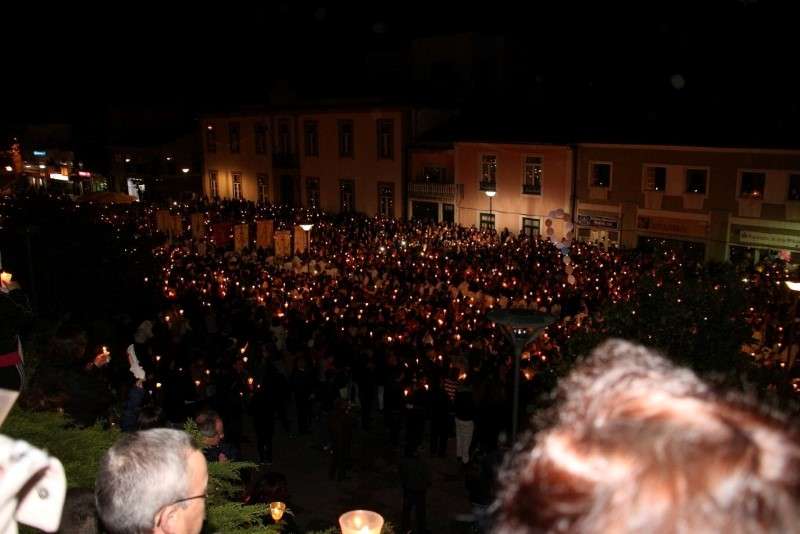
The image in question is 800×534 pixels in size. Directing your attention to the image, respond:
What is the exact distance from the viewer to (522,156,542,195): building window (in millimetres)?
27828

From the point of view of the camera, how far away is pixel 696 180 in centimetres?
2336

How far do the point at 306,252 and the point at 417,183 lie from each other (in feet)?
45.0

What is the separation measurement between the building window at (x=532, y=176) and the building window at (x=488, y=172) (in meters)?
1.64

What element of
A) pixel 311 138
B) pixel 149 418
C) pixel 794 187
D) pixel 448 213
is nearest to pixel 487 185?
pixel 448 213

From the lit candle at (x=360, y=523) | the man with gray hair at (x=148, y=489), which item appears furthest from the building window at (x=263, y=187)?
the man with gray hair at (x=148, y=489)

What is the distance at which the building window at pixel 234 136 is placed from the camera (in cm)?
4378

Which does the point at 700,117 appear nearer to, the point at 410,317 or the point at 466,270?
the point at 466,270

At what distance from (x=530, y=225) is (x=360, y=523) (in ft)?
82.9

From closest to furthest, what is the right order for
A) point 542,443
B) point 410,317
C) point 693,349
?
point 542,443
point 693,349
point 410,317

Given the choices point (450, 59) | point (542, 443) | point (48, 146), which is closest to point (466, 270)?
point (542, 443)

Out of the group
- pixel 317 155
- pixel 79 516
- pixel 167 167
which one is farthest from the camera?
pixel 167 167

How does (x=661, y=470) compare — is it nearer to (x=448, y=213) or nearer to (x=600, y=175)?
(x=600, y=175)

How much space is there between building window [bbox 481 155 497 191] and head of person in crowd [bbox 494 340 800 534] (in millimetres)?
28735

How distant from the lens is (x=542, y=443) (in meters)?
1.08
